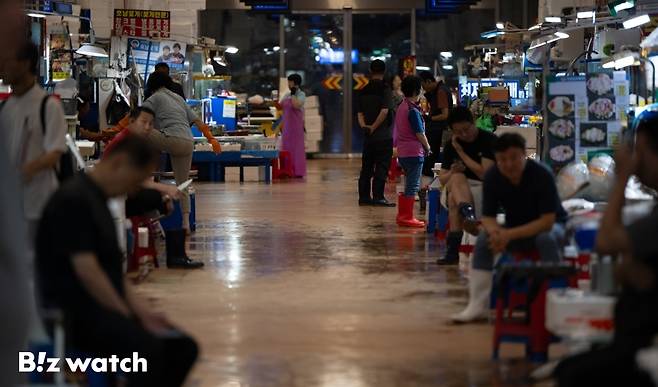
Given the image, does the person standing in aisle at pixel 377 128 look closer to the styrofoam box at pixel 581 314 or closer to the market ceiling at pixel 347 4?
the styrofoam box at pixel 581 314

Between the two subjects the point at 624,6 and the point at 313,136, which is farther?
the point at 313,136

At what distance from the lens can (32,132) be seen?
663 centimetres

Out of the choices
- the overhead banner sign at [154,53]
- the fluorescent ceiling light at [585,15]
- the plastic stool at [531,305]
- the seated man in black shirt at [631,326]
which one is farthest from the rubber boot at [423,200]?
the seated man in black shirt at [631,326]

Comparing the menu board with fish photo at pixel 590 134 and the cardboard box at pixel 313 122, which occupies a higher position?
the menu board with fish photo at pixel 590 134

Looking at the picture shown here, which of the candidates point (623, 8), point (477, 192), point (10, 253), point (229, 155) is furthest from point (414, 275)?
point (229, 155)

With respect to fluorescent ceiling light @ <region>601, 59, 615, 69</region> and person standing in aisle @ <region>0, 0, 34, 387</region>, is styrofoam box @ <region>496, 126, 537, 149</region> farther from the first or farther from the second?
person standing in aisle @ <region>0, 0, 34, 387</region>

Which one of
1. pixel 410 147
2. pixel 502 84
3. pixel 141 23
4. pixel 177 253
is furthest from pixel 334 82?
pixel 177 253

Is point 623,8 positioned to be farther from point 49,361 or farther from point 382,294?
point 49,361

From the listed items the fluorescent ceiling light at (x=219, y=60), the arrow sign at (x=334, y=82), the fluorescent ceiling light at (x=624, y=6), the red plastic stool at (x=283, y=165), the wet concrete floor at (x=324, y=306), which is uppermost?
the fluorescent ceiling light at (x=624, y=6)

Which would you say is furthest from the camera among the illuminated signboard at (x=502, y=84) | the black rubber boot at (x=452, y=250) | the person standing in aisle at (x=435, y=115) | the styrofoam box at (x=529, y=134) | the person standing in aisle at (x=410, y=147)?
the illuminated signboard at (x=502, y=84)

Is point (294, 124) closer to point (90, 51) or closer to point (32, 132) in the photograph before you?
point (90, 51)

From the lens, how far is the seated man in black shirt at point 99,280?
4816 mm

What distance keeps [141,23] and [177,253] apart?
27.4 ft

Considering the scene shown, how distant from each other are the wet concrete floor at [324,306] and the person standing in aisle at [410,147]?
0.24 metres
